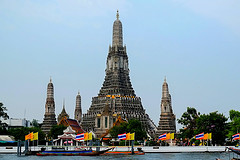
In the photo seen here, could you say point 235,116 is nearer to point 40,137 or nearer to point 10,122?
point 40,137

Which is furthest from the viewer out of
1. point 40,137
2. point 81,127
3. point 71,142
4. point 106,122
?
point 81,127

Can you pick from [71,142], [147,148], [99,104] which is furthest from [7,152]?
[99,104]

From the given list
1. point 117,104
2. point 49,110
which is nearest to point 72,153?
point 117,104

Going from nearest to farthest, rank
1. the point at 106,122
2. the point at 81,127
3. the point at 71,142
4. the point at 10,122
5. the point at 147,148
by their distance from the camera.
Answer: the point at 147,148
the point at 71,142
the point at 106,122
the point at 81,127
the point at 10,122

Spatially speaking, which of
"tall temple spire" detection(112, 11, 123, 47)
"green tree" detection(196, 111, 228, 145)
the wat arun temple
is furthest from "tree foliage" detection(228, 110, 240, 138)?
"tall temple spire" detection(112, 11, 123, 47)

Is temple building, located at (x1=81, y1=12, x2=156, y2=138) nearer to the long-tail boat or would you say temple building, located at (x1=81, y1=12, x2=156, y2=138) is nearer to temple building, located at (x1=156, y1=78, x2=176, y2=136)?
temple building, located at (x1=156, y1=78, x2=176, y2=136)

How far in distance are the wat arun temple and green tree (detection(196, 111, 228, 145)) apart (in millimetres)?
30907

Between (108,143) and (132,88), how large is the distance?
29563 millimetres

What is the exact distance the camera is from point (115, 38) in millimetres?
129875

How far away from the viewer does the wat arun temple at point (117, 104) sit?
11588 cm

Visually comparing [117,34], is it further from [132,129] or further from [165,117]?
[132,129]

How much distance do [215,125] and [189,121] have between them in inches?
400

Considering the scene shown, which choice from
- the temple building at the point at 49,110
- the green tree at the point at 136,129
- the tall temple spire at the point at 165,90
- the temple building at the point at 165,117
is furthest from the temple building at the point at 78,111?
the green tree at the point at 136,129

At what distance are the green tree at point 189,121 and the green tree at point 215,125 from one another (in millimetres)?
7281
